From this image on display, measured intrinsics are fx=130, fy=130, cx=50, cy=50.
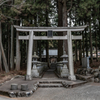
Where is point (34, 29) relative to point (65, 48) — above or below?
above

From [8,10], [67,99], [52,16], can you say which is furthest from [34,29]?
[52,16]

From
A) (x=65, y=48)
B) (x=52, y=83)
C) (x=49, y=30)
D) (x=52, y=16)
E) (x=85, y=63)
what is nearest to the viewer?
(x=52, y=83)

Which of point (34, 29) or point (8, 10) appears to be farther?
point (8, 10)

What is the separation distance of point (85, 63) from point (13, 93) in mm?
7704

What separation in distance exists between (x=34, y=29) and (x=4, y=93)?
560 centimetres

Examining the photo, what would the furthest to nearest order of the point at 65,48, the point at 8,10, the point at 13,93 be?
1. the point at 8,10
2. the point at 65,48
3. the point at 13,93

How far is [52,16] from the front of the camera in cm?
2311

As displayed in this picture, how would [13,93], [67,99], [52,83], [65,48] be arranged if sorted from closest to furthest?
1. [67,99]
2. [13,93]
3. [52,83]
4. [65,48]

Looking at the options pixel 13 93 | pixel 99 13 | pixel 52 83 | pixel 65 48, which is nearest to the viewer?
pixel 13 93

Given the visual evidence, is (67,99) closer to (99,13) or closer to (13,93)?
(13,93)

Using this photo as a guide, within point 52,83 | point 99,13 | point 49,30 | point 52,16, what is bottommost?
point 52,83

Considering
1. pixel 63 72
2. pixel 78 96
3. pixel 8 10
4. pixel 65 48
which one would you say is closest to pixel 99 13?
pixel 65 48

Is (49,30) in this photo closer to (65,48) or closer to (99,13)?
(65,48)

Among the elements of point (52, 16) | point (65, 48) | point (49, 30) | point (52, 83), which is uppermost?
point (52, 16)
